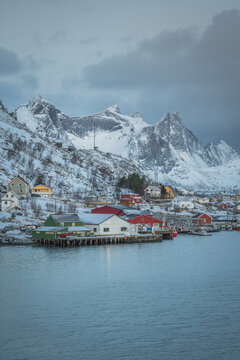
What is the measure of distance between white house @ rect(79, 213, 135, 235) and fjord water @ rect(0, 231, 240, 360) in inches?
729

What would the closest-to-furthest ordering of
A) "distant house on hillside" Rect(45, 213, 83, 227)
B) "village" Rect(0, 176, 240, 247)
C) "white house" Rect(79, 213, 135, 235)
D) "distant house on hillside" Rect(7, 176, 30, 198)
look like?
"village" Rect(0, 176, 240, 247) → "distant house on hillside" Rect(45, 213, 83, 227) → "white house" Rect(79, 213, 135, 235) → "distant house on hillside" Rect(7, 176, 30, 198)

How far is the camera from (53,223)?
73062mm

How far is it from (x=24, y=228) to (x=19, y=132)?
90.2 meters

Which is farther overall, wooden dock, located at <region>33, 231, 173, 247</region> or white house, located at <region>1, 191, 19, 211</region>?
white house, located at <region>1, 191, 19, 211</region>

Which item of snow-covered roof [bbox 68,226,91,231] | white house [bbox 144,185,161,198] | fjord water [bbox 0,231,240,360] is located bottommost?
fjord water [bbox 0,231,240,360]

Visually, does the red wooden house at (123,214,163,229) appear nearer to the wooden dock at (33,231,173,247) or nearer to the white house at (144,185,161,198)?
the wooden dock at (33,231,173,247)

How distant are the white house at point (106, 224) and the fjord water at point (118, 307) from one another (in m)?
18.5

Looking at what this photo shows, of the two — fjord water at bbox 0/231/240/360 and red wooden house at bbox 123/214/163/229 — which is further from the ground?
red wooden house at bbox 123/214/163/229

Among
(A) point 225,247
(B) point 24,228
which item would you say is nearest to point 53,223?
(B) point 24,228

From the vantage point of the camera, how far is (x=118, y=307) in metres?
33.4

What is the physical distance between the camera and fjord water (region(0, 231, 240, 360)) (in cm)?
2542

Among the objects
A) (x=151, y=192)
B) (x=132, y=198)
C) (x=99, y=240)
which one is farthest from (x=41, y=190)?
(x=151, y=192)

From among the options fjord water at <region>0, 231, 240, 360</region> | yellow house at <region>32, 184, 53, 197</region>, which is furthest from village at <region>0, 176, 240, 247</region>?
fjord water at <region>0, 231, 240, 360</region>

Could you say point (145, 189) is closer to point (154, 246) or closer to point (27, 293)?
point (154, 246)
